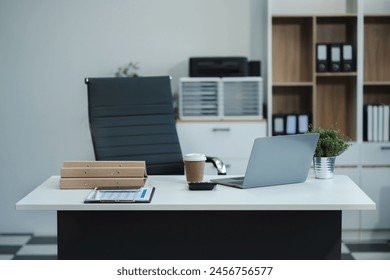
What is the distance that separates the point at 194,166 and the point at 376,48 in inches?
110

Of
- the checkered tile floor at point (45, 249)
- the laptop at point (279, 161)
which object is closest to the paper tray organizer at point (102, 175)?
the laptop at point (279, 161)

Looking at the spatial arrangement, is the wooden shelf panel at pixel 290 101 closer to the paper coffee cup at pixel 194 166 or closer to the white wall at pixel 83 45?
the white wall at pixel 83 45

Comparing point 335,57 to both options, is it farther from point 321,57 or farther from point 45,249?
point 45,249

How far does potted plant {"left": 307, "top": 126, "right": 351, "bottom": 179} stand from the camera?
2.80m

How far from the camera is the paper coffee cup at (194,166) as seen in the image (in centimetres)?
271

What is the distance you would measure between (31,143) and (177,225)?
2.88 meters

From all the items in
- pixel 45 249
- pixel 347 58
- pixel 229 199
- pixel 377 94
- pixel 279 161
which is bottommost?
pixel 45 249

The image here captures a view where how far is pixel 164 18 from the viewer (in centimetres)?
495

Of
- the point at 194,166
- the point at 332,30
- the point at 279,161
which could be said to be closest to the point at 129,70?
the point at 332,30

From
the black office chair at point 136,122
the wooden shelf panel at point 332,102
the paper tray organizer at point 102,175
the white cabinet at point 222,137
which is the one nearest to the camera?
the paper tray organizer at point 102,175

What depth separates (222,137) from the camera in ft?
15.2

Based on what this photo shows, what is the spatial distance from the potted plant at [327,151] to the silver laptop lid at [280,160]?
0.14m

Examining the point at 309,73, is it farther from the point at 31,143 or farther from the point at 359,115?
the point at 31,143
